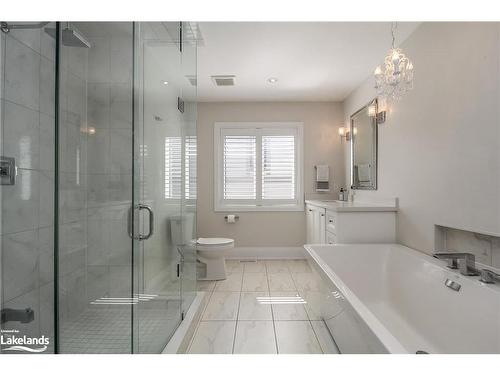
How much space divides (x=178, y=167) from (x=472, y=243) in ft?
6.87

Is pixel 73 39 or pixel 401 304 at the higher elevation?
pixel 73 39

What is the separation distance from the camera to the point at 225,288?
3.08 metres

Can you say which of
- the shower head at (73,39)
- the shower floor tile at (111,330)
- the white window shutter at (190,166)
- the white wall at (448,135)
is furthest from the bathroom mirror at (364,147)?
the shower head at (73,39)

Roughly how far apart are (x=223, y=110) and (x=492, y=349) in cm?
394

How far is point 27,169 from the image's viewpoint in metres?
1.32

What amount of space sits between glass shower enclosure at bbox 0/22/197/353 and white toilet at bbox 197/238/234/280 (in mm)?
1243

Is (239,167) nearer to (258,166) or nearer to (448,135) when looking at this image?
(258,166)

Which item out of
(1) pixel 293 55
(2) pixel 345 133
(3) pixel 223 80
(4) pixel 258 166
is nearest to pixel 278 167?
(4) pixel 258 166

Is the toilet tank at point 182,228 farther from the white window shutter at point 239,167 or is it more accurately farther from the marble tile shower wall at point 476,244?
the marble tile shower wall at point 476,244

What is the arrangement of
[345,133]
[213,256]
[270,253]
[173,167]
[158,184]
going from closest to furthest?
[158,184]
[173,167]
[213,256]
[345,133]
[270,253]

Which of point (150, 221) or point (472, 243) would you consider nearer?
point (150, 221)

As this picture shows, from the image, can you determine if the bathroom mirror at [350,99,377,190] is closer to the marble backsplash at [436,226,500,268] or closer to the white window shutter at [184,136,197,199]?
the marble backsplash at [436,226,500,268]

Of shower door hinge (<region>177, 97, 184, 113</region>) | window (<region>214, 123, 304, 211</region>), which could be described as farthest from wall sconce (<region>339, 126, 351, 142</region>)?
shower door hinge (<region>177, 97, 184, 113</region>)
